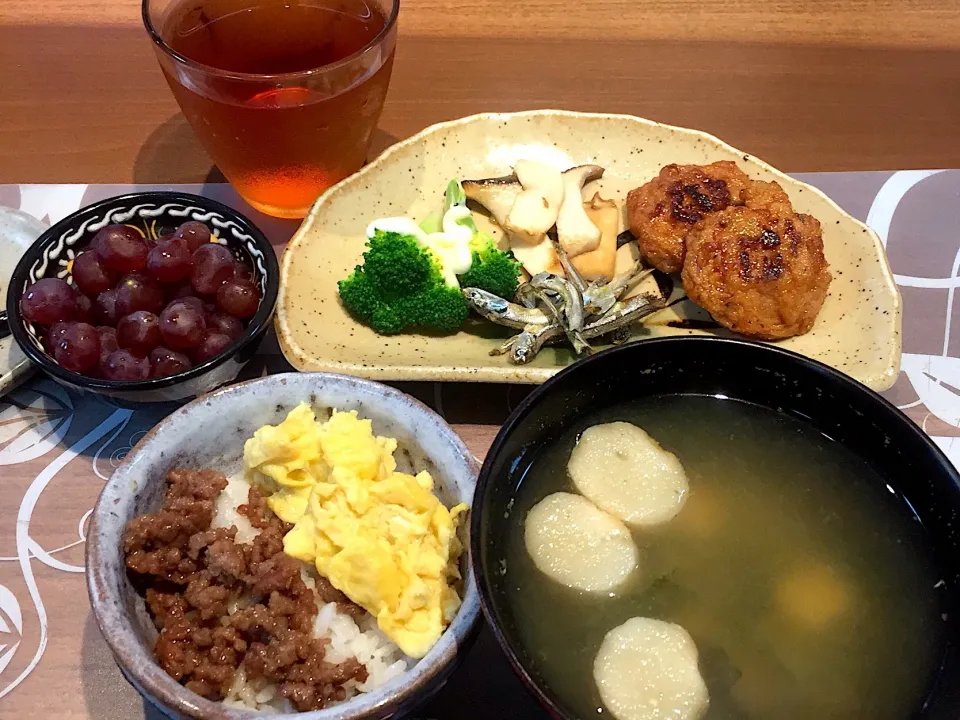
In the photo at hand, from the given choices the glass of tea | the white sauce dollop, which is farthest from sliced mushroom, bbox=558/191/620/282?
the glass of tea

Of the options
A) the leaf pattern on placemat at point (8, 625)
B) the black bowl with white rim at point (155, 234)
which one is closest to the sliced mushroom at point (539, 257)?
the black bowl with white rim at point (155, 234)

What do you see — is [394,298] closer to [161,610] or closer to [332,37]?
[332,37]

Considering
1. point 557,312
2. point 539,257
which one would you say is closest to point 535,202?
point 539,257

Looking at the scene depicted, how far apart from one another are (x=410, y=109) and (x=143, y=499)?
182cm

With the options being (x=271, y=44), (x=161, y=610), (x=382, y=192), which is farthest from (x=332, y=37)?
(x=161, y=610)

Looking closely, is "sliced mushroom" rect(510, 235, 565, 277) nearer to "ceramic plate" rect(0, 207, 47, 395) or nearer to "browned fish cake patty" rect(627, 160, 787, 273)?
"browned fish cake patty" rect(627, 160, 787, 273)

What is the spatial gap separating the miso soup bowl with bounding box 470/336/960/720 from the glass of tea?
3.64 feet

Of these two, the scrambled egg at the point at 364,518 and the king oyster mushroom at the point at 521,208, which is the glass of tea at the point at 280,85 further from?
the scrambled egg at the point at 364,518

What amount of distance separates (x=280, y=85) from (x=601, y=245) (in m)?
0.99

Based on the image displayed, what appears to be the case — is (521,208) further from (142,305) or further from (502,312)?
(142,305)

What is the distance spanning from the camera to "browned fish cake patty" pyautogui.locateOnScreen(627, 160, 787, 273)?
2047 mm

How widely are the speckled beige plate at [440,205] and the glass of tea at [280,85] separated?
0.15 meters

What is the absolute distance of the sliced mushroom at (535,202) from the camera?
2.09 metres

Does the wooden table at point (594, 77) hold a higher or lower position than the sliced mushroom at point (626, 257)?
higher
